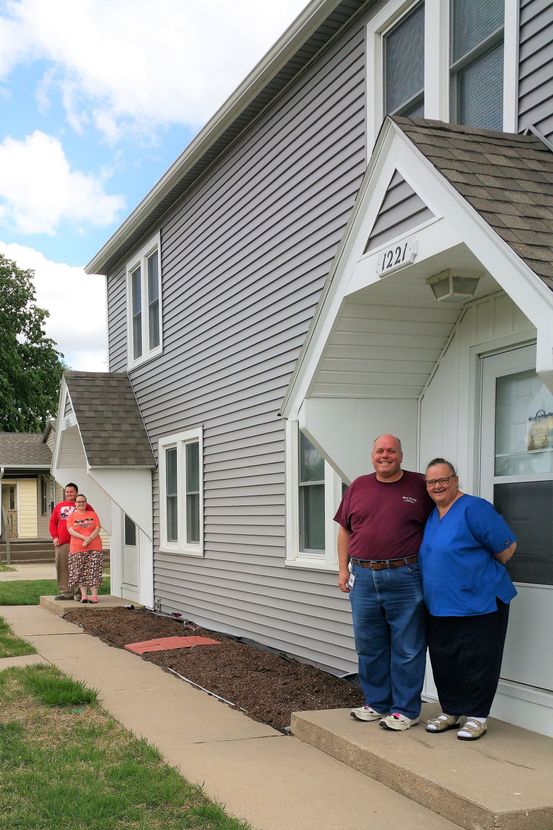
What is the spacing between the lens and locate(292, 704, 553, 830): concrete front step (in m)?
3.97

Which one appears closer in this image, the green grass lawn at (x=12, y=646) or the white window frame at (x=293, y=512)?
the white window frame at (x=293, y=512)

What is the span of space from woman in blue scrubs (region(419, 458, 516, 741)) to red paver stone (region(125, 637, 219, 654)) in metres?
4.61

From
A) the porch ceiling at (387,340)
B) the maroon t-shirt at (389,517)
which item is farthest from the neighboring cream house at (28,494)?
the maroon t-shirt at (389,517)

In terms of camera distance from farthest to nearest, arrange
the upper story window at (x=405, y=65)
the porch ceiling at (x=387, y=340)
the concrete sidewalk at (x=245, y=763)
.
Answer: the upper story window at (x=405, y=65), the porch ceiling at (x=387, y=340), the concrete sidewalk at (x=245, y=763)

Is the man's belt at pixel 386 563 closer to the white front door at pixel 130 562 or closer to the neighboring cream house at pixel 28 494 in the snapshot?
the white front door at pixel 130 562

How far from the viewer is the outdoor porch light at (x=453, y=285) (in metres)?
5.13

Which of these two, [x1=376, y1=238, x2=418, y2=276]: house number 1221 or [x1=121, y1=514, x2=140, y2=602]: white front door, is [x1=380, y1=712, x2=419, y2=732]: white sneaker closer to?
[x1=376, y1=238, x2=418, y2=276]: house number 1221

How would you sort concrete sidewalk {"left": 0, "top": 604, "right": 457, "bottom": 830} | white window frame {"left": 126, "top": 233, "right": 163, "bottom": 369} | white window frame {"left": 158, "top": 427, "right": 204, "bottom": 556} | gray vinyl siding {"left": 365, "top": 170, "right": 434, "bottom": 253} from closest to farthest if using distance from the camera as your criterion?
1. concrete sidewalk {"left": 0, "top": 604, "right": 457, "bottom": 830}
2. gray vinyl siding {"left": 365, "top": 170, "right": 434, "bottom": 253}
3. white window frame {"left": 158, "top": 427, "right": 204, "bottom": 556}
4. white window frame {"left": 126, "top": 233, "right": 163, "bottom": 369}

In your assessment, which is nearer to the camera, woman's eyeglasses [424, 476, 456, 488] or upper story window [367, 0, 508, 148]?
woman's eyeglasses [424, 476, 456, 488]

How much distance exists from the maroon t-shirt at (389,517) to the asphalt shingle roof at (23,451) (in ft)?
81.1

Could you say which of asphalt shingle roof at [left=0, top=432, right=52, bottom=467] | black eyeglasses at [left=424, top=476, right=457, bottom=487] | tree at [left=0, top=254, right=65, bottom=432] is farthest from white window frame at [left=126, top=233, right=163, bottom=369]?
tree at [left=0, top=254, right=65, bottom=432]

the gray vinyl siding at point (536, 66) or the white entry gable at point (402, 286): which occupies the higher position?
the gray vinyl siding at point (536, 66)

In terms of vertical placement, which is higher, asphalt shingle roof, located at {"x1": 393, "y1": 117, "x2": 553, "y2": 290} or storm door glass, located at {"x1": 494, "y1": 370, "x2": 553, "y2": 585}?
A: asphalt shingle roof, located at {"x1": 393, "y1": 117, "x2": 553, "y2": 290}

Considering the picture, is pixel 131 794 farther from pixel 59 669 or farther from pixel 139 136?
pixel 139 136
